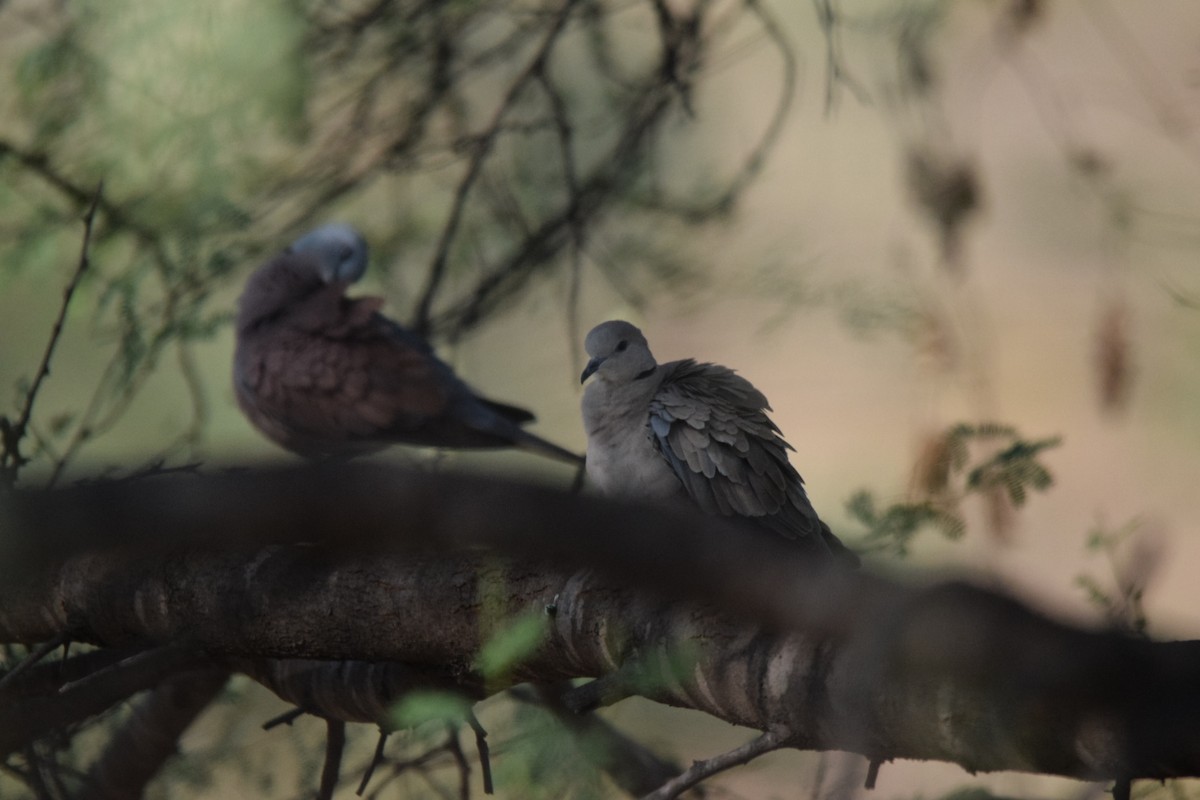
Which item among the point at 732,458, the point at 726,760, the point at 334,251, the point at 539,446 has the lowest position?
the point at 726,760

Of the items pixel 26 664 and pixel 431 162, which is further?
pixel 431 162

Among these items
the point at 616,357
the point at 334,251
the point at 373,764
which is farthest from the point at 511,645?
the point at 334,251

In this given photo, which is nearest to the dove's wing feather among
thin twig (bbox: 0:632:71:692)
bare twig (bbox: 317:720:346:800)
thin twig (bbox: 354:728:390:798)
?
thin twig (bbox: 354:728:390:798)

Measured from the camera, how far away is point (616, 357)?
2.42 metres

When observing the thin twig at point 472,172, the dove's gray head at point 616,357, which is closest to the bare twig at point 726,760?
the dove's gray head at point 616,357

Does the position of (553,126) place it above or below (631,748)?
above

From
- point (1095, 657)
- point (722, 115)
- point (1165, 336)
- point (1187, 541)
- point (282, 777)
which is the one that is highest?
point (722, 115)

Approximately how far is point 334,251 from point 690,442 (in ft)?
4.33

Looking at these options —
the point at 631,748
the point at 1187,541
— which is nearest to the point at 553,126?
the point at 631,748

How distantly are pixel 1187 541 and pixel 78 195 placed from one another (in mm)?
5191

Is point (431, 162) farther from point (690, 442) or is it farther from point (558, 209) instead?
point (690, 442)

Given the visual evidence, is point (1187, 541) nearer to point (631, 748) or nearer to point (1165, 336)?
point (1165, 336)

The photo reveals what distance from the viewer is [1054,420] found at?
20.6 ft

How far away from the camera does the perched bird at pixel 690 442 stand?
2.17 metres
